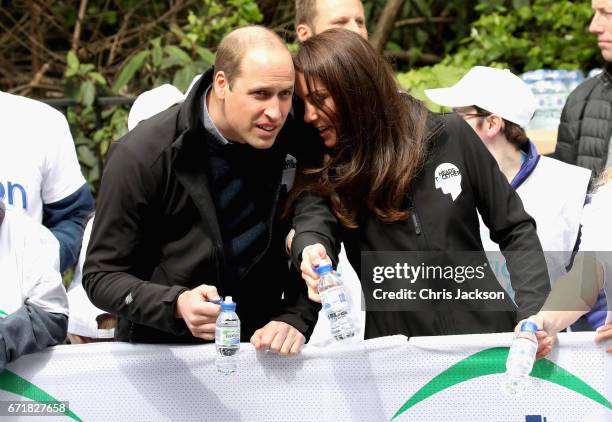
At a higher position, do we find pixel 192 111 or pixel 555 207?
pixel 192 111

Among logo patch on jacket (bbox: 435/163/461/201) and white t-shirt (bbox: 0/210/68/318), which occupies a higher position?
logo patch on jacket (bbox: 435/163/461/201)

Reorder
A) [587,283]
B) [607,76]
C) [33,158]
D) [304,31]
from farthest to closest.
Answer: [607,76], [304,31], [33,158], [587,283]

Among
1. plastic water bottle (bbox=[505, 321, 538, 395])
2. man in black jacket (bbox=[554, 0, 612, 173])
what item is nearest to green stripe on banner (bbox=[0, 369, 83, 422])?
plastic water bottle (bbox=[505, 321, 538, 395])

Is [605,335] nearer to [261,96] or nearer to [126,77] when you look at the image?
[261,96]

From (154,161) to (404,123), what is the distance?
88 centimetres

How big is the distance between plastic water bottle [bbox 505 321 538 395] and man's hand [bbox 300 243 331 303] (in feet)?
2.06

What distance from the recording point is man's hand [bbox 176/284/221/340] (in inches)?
133

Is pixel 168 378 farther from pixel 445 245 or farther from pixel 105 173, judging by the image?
pixel 445 245

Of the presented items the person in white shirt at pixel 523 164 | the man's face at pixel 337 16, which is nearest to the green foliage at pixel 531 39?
the man's face at pixel 337 16

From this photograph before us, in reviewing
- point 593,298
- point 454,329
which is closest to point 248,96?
point 454,329

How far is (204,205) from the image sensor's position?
142 inches

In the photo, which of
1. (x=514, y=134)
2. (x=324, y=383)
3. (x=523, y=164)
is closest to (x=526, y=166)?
(x=523, y=164)

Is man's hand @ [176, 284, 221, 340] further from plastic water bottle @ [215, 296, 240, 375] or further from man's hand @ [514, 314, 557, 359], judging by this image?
man's hand @ [514, 314, 557, 359]

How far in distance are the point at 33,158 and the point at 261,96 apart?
4.58 feet
